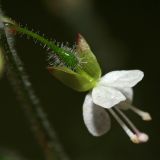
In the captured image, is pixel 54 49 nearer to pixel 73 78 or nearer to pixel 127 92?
pixel 73 78

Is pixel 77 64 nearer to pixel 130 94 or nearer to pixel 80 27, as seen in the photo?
pixel 130 94

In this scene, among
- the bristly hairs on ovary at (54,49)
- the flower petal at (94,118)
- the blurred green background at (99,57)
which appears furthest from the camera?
the blurred green background at (99,57)

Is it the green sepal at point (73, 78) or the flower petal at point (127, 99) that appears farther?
the flower petal at point (127, 99)

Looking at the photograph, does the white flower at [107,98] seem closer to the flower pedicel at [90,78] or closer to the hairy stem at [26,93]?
the flower pedicel at [90,78]

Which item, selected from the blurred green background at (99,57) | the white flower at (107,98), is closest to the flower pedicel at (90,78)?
the white flower at (107,98)

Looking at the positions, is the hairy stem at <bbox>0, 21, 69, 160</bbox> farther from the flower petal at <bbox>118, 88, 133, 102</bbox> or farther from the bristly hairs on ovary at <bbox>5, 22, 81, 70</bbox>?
the flower petal at <bbox>118, 88, 133, 102</bbox>

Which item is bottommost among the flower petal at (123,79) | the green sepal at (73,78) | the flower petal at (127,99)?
the flower petal at (127,99)

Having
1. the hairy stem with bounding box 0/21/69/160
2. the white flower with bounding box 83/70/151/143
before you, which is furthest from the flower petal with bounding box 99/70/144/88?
the hairy stem with bounding box 0/21/69/160
